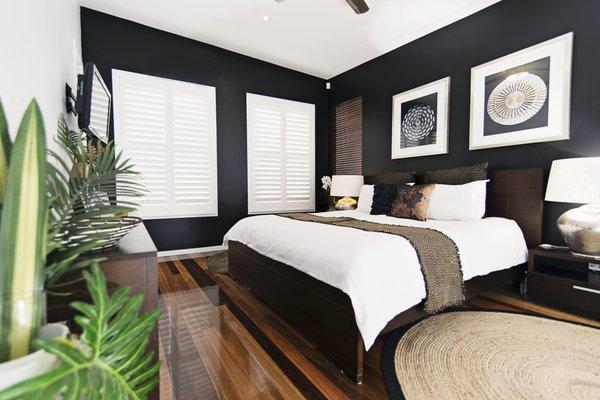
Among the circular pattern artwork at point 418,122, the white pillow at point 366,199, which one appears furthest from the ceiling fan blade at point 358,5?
the white pillow at point 366,199

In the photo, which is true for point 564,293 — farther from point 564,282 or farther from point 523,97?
point 523,97

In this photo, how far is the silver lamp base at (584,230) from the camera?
217 cm

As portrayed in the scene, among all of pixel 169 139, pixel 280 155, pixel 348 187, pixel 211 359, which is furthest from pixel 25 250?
pixel 280 155

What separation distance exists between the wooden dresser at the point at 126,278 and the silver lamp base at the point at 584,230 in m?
2.96

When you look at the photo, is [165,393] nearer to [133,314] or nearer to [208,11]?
[133,314]

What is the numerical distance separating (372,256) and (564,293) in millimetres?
1920

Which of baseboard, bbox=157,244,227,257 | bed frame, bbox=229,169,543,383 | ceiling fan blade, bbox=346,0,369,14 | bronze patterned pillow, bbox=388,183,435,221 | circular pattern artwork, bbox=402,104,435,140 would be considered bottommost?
baseboard, bbox=157,244,227,257

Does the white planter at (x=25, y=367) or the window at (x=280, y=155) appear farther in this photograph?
the window at (x=280, y=155)

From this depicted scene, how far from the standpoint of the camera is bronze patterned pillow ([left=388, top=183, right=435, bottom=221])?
2.88 meters

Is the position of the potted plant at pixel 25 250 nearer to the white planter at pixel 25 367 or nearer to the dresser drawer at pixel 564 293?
the white planter at pixel 25 367

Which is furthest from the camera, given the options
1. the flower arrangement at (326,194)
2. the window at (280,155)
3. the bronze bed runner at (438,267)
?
the flower arrangement at (326,194)

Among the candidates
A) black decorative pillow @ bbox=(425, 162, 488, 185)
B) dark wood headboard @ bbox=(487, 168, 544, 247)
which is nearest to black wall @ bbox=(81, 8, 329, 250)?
black decorative pillow @ bbox=(425, 162, 488, 185)

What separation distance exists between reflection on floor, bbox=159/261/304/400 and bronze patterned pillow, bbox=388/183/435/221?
1.95 meters

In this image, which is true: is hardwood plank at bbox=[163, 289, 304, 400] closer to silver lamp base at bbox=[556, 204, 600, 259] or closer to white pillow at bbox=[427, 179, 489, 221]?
white pillow at bbox=[427, 179, 489, 221]
